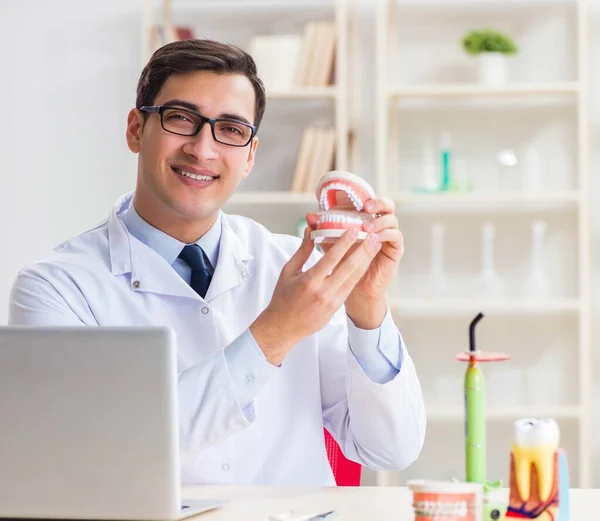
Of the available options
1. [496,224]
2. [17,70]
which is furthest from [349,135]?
[17,70]

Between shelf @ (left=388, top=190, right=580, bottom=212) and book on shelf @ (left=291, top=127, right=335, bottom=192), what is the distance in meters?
0.28

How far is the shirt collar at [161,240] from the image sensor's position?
1831 millimetres

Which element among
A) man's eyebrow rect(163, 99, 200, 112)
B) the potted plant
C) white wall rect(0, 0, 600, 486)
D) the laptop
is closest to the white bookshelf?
the potted plant

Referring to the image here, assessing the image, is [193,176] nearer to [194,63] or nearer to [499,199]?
[194,63]

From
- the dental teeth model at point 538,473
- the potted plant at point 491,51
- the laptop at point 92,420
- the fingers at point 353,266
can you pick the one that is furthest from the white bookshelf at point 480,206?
the laptop at point 92,420

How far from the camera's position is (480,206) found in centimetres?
372

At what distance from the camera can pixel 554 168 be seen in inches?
146

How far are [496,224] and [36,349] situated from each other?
9.12 ft

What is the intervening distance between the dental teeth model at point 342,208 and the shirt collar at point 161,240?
398mm

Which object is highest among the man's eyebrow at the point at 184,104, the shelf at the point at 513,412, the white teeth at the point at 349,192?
the man's eyebrow at the point at 184,104

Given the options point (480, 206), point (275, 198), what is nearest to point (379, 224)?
point (275, 198)

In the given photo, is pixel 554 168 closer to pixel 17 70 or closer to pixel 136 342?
pixel 17 70

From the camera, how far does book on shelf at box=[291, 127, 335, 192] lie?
3504 millimetres

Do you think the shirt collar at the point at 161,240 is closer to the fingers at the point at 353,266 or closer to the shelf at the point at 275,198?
the fingers at the point at 353,266
